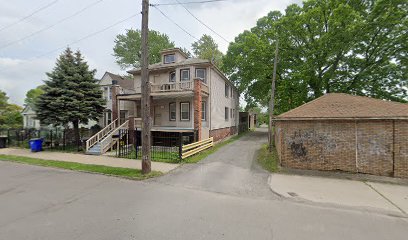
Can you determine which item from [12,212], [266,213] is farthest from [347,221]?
[12,212]

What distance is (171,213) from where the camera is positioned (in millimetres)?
5016

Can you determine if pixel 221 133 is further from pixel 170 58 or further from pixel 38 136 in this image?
pixel 38 136

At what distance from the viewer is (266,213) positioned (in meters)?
5.08

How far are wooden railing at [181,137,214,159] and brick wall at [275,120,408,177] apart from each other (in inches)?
216

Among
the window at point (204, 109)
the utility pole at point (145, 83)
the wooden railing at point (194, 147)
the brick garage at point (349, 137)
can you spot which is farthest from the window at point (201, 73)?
the brick garage at point (349, 137)

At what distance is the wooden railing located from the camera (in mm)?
11830

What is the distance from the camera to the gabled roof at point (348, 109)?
812 cm

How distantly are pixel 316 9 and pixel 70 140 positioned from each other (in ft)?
85.9

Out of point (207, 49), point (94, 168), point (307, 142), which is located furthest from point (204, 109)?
point (207, 49)

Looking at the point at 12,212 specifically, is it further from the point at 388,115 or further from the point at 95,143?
the point at 388,115

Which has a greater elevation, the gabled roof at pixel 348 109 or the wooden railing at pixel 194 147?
the gabled roof at pixel 348 109

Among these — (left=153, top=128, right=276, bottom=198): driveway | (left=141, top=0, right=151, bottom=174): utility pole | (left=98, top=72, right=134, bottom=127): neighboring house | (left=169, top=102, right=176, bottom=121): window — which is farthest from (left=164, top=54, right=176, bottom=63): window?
(left=153, top=128, right=276, bottom=198): driveway

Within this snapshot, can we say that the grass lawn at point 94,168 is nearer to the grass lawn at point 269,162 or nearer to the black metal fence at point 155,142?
the black metal fence at point 155,142

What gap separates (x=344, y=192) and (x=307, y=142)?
2.92 metres
